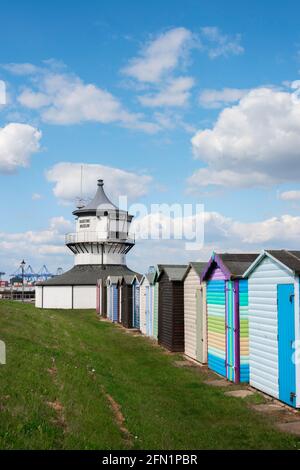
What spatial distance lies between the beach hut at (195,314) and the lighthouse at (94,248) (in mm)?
36340

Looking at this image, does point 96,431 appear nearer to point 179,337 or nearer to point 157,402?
point 157,402

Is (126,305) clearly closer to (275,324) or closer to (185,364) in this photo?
(185,364)

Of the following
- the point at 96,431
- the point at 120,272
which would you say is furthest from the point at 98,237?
the point at 96,431

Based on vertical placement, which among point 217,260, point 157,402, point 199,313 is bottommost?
point 157,402

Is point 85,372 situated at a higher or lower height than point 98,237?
lower

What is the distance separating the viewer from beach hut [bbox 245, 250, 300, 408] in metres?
11.3

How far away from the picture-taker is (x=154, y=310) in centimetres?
2630

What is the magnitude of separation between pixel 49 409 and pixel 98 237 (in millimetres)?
50513

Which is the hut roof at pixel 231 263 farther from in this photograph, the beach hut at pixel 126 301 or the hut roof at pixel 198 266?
the beach hut at pixel 126 301

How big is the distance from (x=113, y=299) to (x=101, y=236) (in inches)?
799

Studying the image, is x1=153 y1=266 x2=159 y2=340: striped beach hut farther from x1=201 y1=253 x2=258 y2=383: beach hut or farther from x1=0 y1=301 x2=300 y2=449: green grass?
x1=201 y1=253 x2=258 y2=383: beach hut

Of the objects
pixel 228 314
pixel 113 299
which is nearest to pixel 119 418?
pixel 228 314

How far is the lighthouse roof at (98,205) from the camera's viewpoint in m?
61.3

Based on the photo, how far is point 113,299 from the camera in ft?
132
